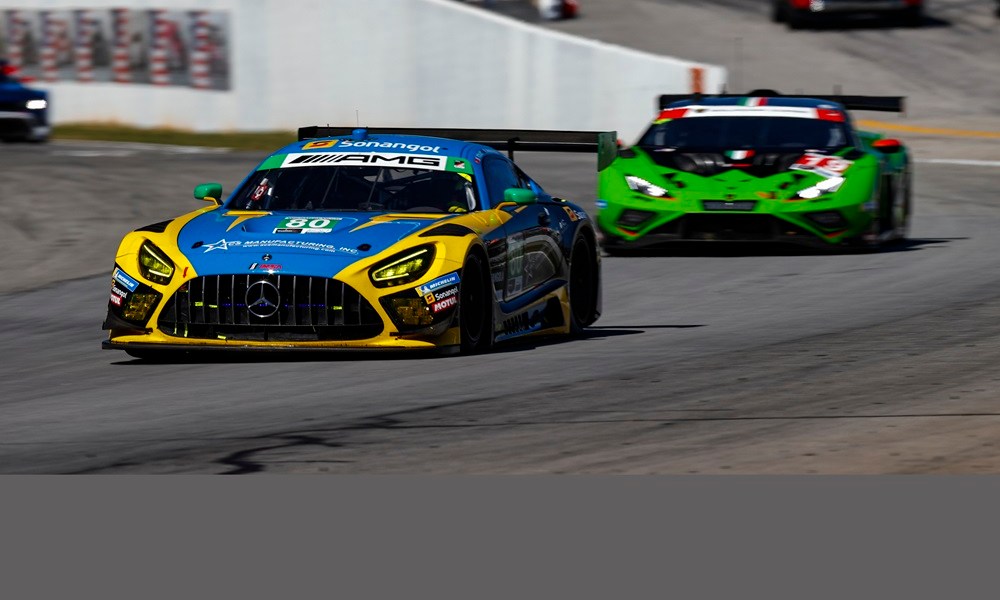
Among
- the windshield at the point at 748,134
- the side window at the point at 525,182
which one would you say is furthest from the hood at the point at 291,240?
the windshield at the point at 748,134

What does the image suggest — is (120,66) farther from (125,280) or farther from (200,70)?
(125,280)

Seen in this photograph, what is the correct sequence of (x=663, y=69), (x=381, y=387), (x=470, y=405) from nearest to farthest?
(x=470, y=405) → (x=381, y=387) → (x=663, y=69)

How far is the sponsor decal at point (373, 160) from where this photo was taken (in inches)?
442

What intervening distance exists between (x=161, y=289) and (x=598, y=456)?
11.6ft

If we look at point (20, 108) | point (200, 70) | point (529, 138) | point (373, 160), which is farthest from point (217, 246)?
point (200, 70)

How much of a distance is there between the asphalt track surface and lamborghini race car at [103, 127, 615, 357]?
21cm

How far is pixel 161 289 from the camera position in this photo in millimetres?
10125

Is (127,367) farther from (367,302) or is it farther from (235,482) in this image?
(235,482)

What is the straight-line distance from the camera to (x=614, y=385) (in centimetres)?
933

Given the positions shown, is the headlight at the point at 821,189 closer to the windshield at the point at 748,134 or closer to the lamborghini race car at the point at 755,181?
the lamborghini race car at the point at 755,181

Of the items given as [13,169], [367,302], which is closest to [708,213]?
[367,302]

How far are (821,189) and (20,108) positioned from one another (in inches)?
694

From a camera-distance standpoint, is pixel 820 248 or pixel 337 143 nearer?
pixel 337 143

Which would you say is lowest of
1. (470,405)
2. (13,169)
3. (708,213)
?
(13,169)
